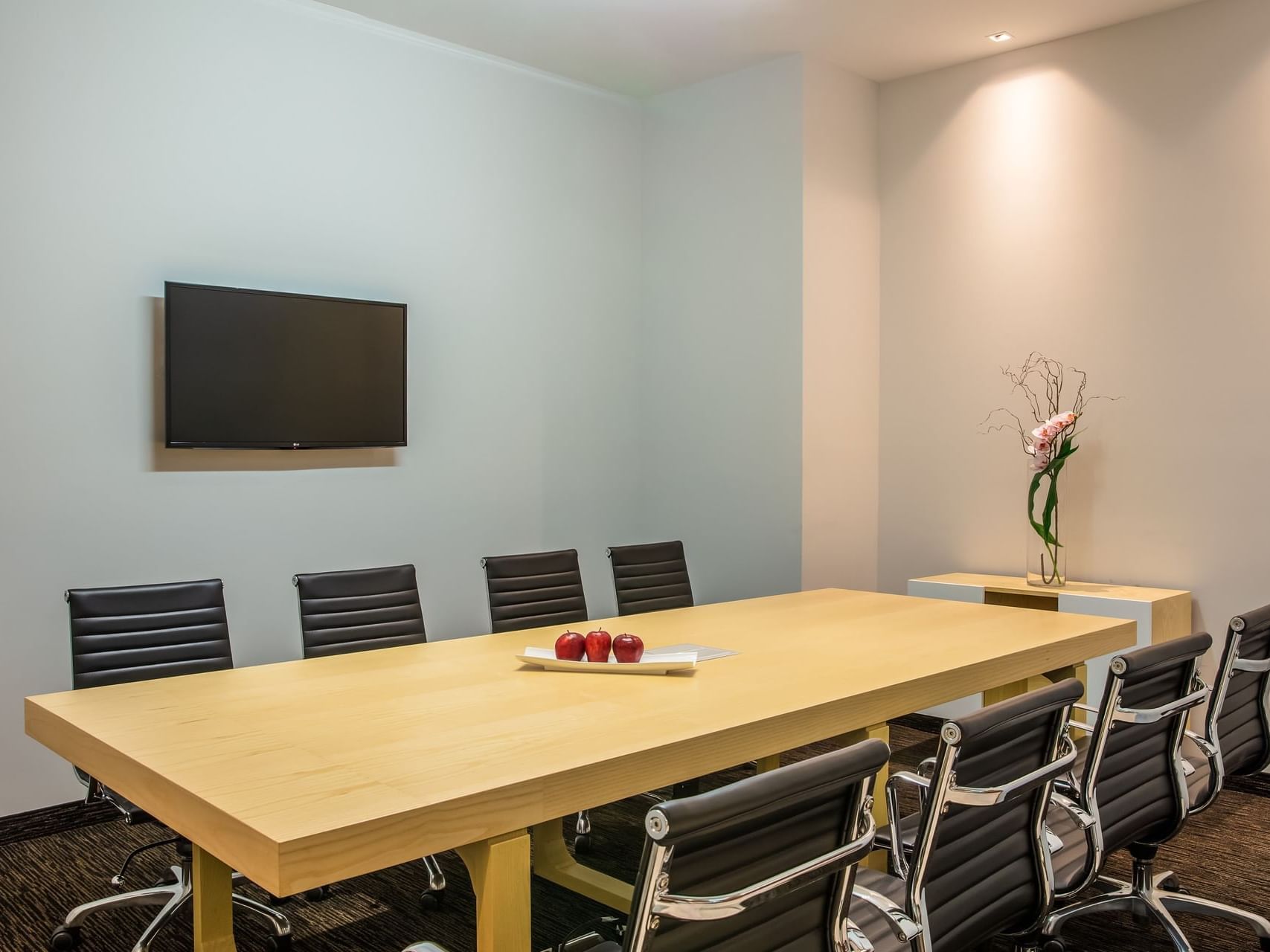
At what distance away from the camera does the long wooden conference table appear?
6.19ft

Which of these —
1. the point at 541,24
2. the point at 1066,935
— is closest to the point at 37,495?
the point at 541,24

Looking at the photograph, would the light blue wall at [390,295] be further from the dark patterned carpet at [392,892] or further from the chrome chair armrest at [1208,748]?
the chrome chair armrest at [1208,748]

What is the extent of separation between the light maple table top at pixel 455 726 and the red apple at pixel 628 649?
0.08 metres

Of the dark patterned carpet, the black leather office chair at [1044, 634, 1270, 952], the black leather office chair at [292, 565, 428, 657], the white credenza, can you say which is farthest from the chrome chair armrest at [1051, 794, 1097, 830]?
the black leather office chair at [292, 565, 428, 657]

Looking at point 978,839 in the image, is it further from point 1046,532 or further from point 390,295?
point 390,295

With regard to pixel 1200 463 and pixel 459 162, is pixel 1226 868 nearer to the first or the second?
pixel 1200 463

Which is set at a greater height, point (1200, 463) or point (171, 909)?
point (1200, 463)

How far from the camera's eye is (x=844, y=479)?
6.25 meters

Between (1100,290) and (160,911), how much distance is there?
4983mm

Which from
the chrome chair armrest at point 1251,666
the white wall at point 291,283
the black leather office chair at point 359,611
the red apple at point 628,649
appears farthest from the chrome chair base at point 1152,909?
the white wall at point 291,283

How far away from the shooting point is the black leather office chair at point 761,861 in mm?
1527

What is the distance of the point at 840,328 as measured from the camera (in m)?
6.19

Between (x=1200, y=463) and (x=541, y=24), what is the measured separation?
3.90 metres

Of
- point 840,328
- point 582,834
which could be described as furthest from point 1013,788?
point 840,328
